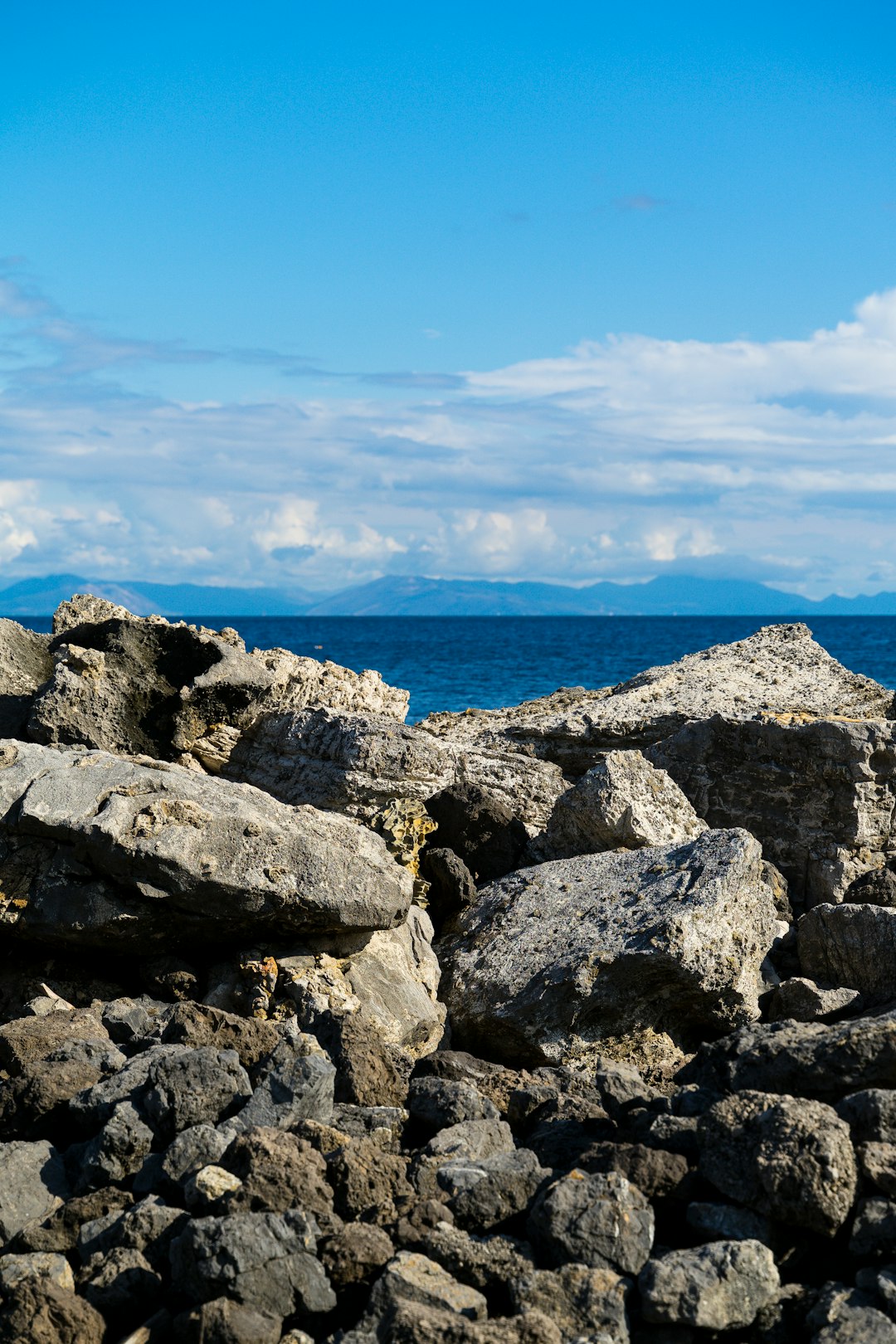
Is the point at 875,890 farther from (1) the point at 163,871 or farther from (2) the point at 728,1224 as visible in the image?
(1) the point at 163,871

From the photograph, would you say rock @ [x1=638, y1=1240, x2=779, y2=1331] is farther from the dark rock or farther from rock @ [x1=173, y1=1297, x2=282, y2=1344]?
the dark rock

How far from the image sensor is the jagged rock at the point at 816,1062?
5461 millimetres

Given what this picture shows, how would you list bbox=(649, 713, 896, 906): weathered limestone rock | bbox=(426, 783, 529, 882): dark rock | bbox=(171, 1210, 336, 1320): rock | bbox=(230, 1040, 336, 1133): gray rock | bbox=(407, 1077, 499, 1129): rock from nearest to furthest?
bbox=(171, 1210, 336, 1320): rock → bbox=(230, 1040, 336, 1133): gray rock → bbox=(407, 1077, 499, 1129): rock → bbox=(426, 783, 529, 882): dark rock → bbox=(649, 713, 896, 906): weathered limestone rock

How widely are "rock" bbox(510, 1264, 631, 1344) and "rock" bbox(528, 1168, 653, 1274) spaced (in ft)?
0.27

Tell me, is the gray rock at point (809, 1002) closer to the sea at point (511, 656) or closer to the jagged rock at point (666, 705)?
the jagged rock at point (666, 705)

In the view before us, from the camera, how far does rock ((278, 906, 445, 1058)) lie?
7438 mm

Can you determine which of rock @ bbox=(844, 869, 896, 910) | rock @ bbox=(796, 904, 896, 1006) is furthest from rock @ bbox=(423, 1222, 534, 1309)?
rock @ bbox=(844, 869, 896, 910)

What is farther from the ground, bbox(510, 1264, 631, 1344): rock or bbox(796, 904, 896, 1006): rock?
bbox(796, 904, 896, 1006): rock

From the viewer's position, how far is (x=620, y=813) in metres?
9.16

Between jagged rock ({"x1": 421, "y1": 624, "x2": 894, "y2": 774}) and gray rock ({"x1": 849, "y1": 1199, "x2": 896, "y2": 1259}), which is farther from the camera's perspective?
jagged rock ({"x1": 421, "y1": 624, "x2": 894, "y2": 774})

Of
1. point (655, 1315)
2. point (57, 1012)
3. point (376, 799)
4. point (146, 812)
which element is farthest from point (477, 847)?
point (655, 1315)

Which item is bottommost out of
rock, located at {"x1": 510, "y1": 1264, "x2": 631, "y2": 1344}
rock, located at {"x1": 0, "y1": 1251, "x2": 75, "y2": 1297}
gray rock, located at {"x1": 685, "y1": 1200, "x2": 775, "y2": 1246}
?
rock, located at {"x1": 0, "y1": 1251, "x2": 75, "y2": 1297}

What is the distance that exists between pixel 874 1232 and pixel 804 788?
561 centimetres

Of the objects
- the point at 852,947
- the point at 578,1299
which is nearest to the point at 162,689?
the point at 852,947
